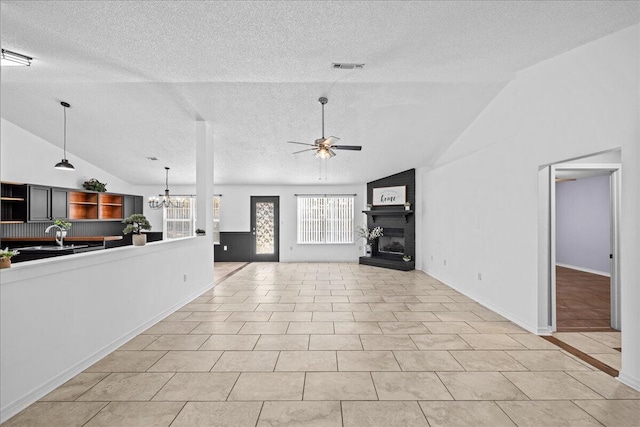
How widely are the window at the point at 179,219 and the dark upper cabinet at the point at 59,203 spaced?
256 cm

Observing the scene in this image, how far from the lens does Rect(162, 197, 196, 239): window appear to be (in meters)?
8.84

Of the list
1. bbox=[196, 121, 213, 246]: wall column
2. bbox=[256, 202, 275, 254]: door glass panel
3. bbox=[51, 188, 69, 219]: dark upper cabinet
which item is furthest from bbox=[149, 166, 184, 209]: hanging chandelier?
bbox=[196, 121, 213, 246]: wall column

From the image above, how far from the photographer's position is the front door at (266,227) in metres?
8.94

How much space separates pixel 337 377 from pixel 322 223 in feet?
21.4

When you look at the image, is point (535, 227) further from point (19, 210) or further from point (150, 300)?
point (19, 210)

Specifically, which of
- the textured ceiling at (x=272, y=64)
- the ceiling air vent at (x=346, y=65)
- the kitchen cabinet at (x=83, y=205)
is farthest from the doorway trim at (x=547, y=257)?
the kitchen cabinet at (x=83, y=205)

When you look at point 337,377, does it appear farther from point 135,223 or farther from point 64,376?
point 135,223

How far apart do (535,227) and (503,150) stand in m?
1.17

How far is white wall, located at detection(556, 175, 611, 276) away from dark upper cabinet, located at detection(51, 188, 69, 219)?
11642 mm

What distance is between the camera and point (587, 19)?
2307 millimetres

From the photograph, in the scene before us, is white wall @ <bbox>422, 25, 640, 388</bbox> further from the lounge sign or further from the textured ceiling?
the lounge sign

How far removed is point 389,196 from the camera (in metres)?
8.01

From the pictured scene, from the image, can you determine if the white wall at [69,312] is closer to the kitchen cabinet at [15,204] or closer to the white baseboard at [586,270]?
the kitchen cabinet at [15,204]

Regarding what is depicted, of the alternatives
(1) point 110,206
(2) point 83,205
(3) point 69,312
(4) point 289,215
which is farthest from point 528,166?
(1) point 110,206
